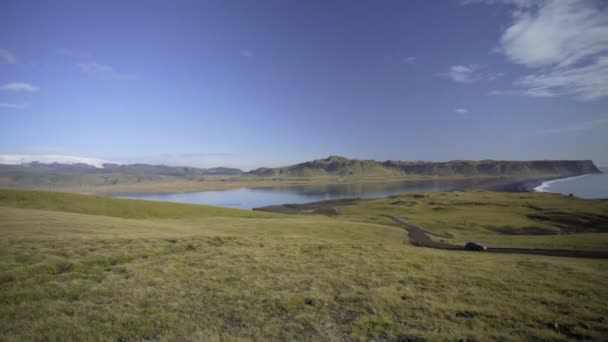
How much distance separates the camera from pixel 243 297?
1046 cm

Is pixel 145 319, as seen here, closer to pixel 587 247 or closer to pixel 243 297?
pixel 243 297

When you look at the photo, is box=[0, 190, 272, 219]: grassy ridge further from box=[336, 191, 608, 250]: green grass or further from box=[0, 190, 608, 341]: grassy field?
box=[336, 191, 608, 250]: green grass

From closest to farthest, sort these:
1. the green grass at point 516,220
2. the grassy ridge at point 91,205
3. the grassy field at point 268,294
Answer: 1. the grassy field at point 268,294
2. the green grass at point 516,220
3. the grassy ridge at point 91,205

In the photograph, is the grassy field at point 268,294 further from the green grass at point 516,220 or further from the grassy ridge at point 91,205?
the grassy ridge at point 91,205

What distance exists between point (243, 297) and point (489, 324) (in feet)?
29.0

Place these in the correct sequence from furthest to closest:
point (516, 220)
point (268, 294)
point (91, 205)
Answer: point (516, 220) → point (91, 205) → point (268, 294)

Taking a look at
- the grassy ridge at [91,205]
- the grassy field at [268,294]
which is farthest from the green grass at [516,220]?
the grassy ridge at [91,205]

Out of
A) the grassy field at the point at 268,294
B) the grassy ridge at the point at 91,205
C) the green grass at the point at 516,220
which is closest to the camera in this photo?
the grassy field at the point at 268,294

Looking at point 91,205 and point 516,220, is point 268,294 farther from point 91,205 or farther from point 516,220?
point 516,220

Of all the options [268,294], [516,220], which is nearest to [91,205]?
[268,294]

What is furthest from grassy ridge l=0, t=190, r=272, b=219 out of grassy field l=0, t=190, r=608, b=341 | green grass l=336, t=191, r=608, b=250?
green grass l=336, t=191, r=608, b=250

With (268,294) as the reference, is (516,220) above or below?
below

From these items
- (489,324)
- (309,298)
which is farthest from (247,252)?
(489,324)

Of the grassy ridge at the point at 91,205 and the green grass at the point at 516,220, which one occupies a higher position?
the grassy ridge at the point at 91,205
